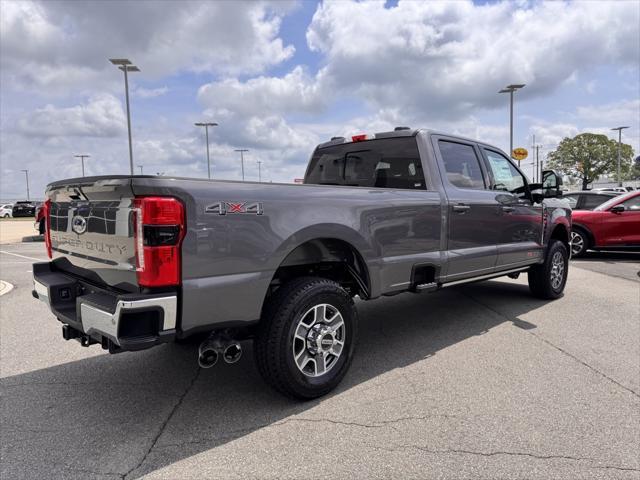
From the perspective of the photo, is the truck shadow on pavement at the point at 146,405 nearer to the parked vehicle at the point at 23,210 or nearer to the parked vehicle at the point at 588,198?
the parked vehicle at the point at 588,198

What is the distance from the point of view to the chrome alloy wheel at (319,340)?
3305 mm

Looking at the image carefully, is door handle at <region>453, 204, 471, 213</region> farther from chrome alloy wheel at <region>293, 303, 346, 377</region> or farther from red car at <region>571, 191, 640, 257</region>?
red car at <region>571, 191, 640, 257</region>

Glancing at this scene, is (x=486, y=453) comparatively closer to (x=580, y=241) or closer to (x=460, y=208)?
(x=460, y=208)

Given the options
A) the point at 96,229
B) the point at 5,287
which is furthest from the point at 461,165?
the point at 5,287

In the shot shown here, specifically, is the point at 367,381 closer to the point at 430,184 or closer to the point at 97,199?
the point at 430,184

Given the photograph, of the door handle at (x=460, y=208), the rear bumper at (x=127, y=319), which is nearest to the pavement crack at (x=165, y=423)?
the rear bumper at (x=127, y=319)

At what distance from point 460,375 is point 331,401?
1.12 meters

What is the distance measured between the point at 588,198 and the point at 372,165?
8781 millimetres

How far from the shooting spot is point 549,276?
6387 millimetres

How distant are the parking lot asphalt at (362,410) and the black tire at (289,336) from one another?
0.51ft

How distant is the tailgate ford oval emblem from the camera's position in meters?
3.19

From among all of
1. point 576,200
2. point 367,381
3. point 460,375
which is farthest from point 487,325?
point 576,200

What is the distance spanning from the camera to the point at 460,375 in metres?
3.82

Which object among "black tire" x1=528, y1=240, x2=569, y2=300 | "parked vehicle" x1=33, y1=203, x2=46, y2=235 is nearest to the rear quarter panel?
"parked vehicle" x1=33, y1=203, x2=46, y2=235
